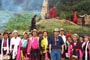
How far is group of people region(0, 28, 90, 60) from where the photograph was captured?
506 inches

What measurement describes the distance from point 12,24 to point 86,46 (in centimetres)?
416

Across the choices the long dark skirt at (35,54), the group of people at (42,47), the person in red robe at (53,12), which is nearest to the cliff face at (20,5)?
the person in red robe at (53,12)

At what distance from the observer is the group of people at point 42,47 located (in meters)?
12.8

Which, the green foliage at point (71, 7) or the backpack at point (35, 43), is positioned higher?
the green foliage at point (71, 7)

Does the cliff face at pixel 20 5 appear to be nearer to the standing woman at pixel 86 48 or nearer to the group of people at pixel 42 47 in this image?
the group of people at pixel 42 47

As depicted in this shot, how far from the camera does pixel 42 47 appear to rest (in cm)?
1349

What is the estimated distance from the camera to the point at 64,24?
15.0 m

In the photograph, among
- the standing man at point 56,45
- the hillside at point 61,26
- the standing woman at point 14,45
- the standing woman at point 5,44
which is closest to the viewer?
the standing man at point 56,45

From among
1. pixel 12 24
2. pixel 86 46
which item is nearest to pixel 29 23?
pixel 12 24

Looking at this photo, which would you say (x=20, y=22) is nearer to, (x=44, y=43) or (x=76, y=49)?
(x=44, y=43)

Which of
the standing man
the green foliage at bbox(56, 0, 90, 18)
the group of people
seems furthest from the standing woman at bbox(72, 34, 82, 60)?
the green foliage at bbox(56, 0, 90, 18)

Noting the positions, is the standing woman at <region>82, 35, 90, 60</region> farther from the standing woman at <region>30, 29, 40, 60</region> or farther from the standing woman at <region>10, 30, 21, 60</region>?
the standing woman at <region>10, 30, 21, 60</region>

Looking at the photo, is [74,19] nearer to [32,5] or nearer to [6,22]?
[32,5]

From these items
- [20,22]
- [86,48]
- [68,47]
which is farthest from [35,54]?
[20,22]
